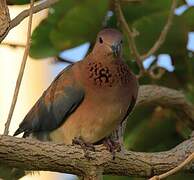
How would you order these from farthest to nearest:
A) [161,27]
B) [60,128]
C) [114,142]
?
1. [161,27]
2. [60,128]
3. [114,142]

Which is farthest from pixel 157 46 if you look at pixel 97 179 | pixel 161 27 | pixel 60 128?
pixel 97 179

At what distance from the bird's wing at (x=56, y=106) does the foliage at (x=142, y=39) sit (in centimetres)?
34

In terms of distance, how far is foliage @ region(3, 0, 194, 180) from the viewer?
11.1 feet

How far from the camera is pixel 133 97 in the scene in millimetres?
3039

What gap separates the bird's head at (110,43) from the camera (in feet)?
9.67

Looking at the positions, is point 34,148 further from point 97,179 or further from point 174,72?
point 174,72

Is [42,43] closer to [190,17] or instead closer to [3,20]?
[190,17]

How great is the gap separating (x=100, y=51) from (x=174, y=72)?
Result: 576 mm

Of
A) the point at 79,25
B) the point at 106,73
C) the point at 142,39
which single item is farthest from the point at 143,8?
the point at 106,73

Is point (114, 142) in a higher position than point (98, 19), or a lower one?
lower

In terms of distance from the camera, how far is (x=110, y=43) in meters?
2.96

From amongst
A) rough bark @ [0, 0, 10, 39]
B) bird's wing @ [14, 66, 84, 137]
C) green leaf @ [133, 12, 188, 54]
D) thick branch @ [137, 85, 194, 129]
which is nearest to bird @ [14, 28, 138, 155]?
bird's wing @ [14, 66, 84, 137]

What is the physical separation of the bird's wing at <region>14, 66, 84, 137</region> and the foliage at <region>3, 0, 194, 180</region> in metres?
0.34

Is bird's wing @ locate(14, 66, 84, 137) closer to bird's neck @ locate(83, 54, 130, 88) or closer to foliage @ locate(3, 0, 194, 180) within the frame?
bird's neck @ locate(83, 54, 130, 88)
